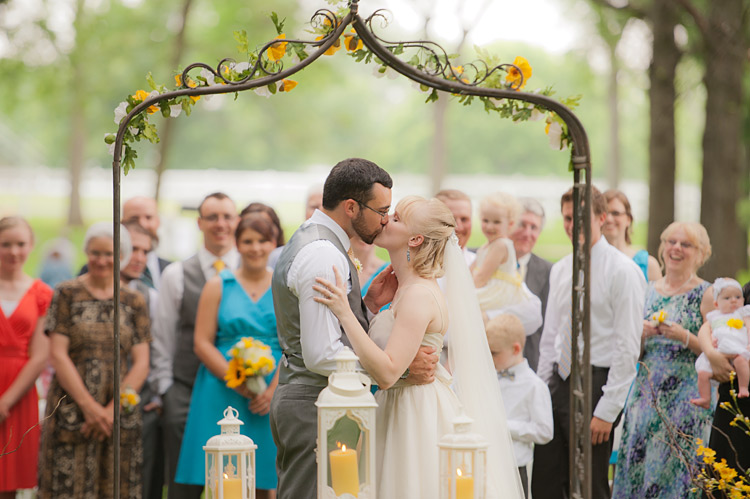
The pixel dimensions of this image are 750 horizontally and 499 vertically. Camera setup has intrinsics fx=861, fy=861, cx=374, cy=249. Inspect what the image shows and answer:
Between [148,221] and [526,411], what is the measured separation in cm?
318

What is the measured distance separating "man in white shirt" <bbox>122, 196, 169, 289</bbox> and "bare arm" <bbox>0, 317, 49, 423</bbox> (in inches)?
37.0

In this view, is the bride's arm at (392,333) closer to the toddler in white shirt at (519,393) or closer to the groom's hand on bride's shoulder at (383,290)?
the groom's hand on bride's shoulder at (383,290)

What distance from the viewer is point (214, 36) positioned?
1977 centimetres

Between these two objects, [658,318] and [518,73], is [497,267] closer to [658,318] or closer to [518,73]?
[658,318]

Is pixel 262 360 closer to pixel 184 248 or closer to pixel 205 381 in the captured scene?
pixel 205 381

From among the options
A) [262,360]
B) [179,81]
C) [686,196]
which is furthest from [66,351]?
[686,196]

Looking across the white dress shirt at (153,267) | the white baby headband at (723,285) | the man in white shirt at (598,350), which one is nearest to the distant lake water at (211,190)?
the white dress shirt at (153,267)

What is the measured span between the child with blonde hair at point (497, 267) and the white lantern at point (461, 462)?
2.22 meters

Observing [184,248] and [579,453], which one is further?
[184,248]

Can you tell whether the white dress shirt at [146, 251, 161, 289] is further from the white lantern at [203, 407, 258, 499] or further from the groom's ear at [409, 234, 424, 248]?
the groom's ear at [409, 234, 424, 248]

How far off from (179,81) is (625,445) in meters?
3.38

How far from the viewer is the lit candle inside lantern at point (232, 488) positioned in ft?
11.4

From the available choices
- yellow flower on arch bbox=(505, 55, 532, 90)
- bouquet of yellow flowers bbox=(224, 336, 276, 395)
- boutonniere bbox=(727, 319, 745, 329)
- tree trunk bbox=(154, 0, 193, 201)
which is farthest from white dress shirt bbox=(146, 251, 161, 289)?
tree trunk bbox=(154, 0, 193, 201)

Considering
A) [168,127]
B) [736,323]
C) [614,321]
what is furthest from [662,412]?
[168,127]
